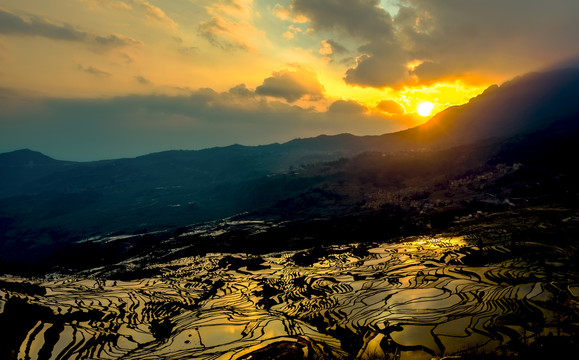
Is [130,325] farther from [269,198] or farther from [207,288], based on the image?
[269,198]

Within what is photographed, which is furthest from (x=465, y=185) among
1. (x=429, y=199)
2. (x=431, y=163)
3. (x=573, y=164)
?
(x=431, y=163)

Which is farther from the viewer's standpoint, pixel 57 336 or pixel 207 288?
pixel 207 288

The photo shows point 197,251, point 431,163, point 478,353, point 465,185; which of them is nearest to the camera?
point 478,353

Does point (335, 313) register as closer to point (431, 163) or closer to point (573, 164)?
point (573, 164)

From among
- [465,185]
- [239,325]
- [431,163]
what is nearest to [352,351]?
[239,325]

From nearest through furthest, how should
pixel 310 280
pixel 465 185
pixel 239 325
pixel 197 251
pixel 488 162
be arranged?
pixel 239 325 < pixel 310 280 < pixel 197 251 < pixel 465 185 < pixel 488 162

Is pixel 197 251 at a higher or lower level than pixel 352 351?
lower
